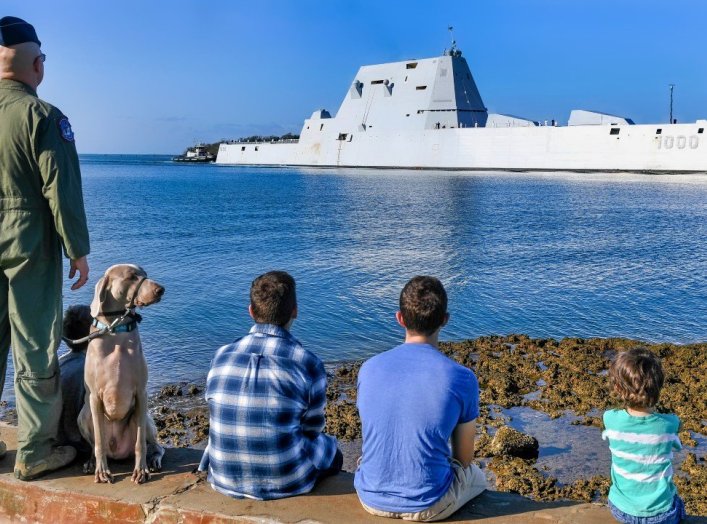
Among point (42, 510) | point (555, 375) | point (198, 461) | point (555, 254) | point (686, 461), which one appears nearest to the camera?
point (42, 510)

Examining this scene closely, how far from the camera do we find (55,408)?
327 centimetres

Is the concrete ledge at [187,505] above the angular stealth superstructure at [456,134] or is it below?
below

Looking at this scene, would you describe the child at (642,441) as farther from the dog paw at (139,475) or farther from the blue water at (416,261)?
the blue water at (416,261)

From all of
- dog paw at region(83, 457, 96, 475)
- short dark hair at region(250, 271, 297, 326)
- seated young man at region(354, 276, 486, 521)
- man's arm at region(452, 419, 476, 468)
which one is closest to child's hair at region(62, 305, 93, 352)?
dog paw at region(83, 457, 96, 475)

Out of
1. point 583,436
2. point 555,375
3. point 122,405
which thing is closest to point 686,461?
point 583,436

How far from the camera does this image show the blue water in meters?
10.9

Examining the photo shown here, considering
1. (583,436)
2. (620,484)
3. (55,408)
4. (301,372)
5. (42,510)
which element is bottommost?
(583,436)

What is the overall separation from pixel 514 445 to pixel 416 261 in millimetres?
12713

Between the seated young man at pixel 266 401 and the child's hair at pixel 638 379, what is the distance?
1259 millimetres

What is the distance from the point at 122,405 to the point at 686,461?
174 inches

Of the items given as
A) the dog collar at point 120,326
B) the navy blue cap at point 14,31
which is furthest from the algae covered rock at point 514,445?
the navy blue cap at point 14,31

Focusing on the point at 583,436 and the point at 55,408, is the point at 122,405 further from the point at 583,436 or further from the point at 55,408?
the point at 583,436

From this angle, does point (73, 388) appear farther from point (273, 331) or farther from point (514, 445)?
point (514, 445)

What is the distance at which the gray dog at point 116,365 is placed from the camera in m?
3.12
